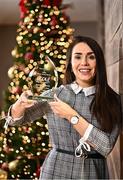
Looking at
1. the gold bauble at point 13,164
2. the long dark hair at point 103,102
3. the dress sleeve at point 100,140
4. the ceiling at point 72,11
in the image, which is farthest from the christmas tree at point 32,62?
the ceiling at point 72,11

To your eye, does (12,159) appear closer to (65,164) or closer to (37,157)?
(37,157)

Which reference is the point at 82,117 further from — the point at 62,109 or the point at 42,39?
the point at 42,39

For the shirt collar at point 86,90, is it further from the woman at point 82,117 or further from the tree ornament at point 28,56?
the tree ornament at point 28,56

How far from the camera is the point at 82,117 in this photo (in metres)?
1.31

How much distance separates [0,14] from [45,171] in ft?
Result: 15.4

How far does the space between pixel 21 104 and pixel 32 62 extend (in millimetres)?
1395

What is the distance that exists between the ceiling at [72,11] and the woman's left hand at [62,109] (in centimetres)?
346

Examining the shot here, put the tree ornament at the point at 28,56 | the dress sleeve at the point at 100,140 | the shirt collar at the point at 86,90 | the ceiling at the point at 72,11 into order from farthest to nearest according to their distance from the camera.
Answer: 1. the ceiling at the point at 72,11
2. the tree ornament at the point at 28,56
3. the shirt collar at the point at 86,90
4. the dress sleeve at the point at 100,140

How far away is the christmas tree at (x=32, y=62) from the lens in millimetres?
2736

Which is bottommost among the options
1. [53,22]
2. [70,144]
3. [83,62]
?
[70,144]

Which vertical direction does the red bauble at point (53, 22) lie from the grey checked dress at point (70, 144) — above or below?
above

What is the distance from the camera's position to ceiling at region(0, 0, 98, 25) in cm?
495

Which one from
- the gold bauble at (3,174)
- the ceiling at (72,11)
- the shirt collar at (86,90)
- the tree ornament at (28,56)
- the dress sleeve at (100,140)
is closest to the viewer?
the dress sleeve at (100,140)

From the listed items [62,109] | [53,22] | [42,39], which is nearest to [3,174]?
[42,39]
